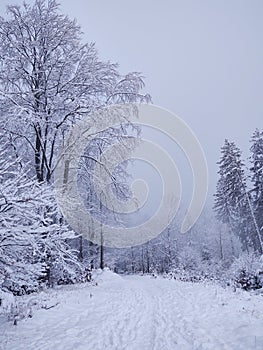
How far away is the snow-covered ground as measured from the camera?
446 cm

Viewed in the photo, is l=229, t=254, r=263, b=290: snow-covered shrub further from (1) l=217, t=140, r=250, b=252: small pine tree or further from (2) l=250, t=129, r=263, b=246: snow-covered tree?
(2) l=250, t=129, r=263, b=246: snow-covered tree

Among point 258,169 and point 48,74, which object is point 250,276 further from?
point 258,169

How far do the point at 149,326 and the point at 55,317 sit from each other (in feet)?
7.19

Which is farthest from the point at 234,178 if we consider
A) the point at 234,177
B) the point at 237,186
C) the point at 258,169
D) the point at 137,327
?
the point at 137,327

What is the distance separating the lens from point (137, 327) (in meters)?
5.65

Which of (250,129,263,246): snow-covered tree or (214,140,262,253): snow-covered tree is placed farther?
(250,129,263,246): snow-covered tree

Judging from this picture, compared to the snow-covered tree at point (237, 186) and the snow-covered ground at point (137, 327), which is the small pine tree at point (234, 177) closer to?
the snow-covered tree at point (237, 186)

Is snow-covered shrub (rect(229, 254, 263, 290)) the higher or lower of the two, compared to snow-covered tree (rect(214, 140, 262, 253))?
lower

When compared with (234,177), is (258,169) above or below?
above

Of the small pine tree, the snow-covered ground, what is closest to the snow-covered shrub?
the snow-covered ground

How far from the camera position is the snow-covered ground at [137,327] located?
4.46 metres

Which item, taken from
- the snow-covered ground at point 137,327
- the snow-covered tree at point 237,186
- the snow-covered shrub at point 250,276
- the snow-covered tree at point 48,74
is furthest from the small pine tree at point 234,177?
the snow-covered ground at point 137,327

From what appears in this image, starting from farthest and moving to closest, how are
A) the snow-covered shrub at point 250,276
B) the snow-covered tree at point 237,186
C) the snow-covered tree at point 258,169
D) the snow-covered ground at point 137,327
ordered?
the snow-covered tree at point 258,169 < the snow-covered tree at point 237,186 < the snow-covered shrub at point 250,276 < the snow-covered ground at point 137,327

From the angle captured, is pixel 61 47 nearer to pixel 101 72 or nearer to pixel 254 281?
pixel 101 72
